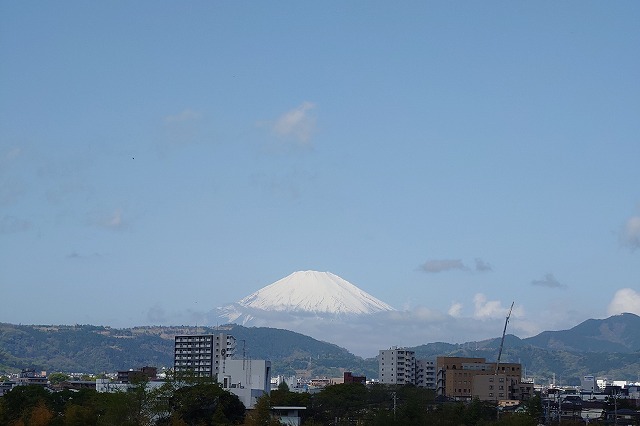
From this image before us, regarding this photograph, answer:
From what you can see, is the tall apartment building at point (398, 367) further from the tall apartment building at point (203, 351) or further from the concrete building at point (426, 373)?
the tall apartment building at point (203, 351)

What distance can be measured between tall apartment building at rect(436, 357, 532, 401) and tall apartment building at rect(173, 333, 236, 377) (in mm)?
25507

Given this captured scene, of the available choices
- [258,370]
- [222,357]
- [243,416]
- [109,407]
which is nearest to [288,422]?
[243,416]

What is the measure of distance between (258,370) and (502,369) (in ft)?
115

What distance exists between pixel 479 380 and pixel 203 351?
37059 millimetres

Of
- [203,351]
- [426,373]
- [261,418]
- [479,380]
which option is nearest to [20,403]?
[261,418]

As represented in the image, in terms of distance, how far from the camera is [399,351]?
452 ft

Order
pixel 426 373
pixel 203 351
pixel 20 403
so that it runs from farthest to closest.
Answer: pixel 426 373 < pixel 203 351 < pixel 20 403

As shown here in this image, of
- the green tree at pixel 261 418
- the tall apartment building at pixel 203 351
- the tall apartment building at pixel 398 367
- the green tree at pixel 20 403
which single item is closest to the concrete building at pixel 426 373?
the tall apartment building at pixel 398 367

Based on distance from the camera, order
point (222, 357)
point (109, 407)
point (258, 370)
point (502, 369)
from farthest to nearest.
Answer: point (222, 357) → point (502, 369) → point (258, 370) → point (109, 407)

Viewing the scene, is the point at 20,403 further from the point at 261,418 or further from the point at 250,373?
the point at 250,373

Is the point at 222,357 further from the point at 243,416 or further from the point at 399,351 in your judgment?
the point at 243,416

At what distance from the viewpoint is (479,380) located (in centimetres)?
11125

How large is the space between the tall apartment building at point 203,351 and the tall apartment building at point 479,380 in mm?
25507

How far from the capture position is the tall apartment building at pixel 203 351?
13062cm
